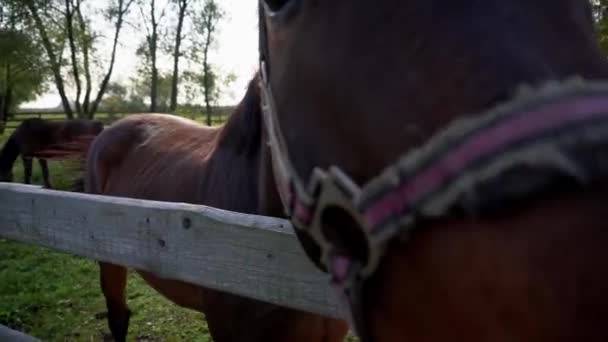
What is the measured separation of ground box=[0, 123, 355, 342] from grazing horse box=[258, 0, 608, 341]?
3334 mm

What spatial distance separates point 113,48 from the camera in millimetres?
20734

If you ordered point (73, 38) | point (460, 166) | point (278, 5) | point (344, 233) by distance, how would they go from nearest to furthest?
point (460, 166) < point (344, 233) < point (278, 5) < point (73, 38)

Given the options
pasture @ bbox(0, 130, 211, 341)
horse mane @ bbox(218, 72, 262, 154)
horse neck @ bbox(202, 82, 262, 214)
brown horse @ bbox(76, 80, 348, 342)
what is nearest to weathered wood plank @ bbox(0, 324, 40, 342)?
brown horse @ bbox(76, 80, 348, 342)

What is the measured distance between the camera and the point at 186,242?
5.04ft

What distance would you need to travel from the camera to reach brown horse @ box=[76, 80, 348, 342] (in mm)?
1676

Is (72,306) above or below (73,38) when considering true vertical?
below

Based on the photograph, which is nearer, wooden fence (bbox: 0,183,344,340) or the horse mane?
wooden fence (bbox: 0,183,344,340)

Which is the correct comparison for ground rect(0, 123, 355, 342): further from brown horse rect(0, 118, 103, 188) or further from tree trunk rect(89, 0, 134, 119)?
tree trunk rect(89, 0, 134, 119)

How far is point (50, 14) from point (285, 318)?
2108 centimetres

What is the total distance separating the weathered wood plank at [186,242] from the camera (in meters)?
1.30

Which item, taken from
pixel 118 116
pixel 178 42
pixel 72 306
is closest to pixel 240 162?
pixel 72 306

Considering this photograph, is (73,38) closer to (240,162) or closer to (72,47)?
(72,47)

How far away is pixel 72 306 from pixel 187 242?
11.7 feet

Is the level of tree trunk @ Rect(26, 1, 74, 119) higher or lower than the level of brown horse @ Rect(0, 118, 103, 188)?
higher
